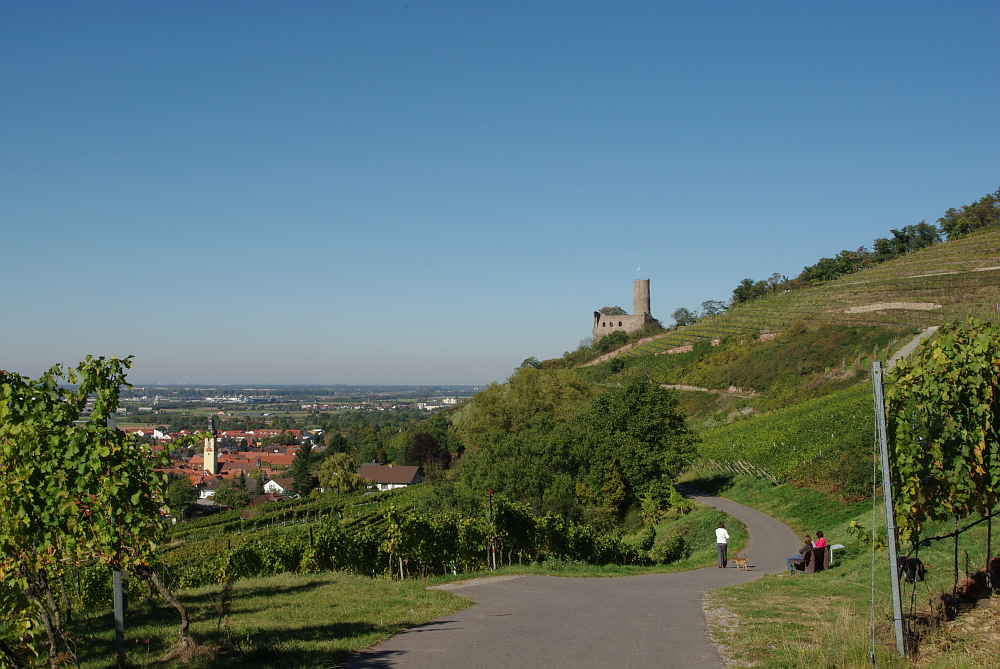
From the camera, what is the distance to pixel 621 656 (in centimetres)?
795

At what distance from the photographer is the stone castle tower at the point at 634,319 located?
12056cm

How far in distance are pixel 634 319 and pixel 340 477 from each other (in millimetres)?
57652

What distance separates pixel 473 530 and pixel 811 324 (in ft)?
184

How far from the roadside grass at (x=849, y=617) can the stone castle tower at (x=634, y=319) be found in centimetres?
10397

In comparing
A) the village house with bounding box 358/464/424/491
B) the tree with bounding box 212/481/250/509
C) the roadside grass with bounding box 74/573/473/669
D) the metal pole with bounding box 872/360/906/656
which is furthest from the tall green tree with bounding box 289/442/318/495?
the metal pole with bounding box 872/360/906/656

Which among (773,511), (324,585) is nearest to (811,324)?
(773,511)

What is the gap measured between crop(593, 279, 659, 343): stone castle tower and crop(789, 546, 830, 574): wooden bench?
101 metres

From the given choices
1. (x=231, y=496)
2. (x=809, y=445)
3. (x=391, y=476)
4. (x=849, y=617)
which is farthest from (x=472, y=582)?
(x=231, y=496)

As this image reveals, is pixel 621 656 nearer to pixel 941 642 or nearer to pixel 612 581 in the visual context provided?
pixel 941 642

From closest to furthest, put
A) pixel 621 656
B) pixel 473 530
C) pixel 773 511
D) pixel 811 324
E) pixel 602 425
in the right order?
1. pixel 621 656
2. pixel 473 530
3. pixel 773 511
4. pixel 602 425
5. pixel 811 324

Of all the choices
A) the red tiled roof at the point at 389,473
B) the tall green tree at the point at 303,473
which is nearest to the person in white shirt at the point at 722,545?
the red tiled roof at the point at 389,473

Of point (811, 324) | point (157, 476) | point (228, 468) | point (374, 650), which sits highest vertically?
point (811, 324)

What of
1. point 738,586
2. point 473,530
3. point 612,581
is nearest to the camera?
point 738,586

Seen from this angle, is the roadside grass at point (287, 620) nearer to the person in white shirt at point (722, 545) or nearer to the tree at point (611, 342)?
the person in white shirt at point (722, 545)
